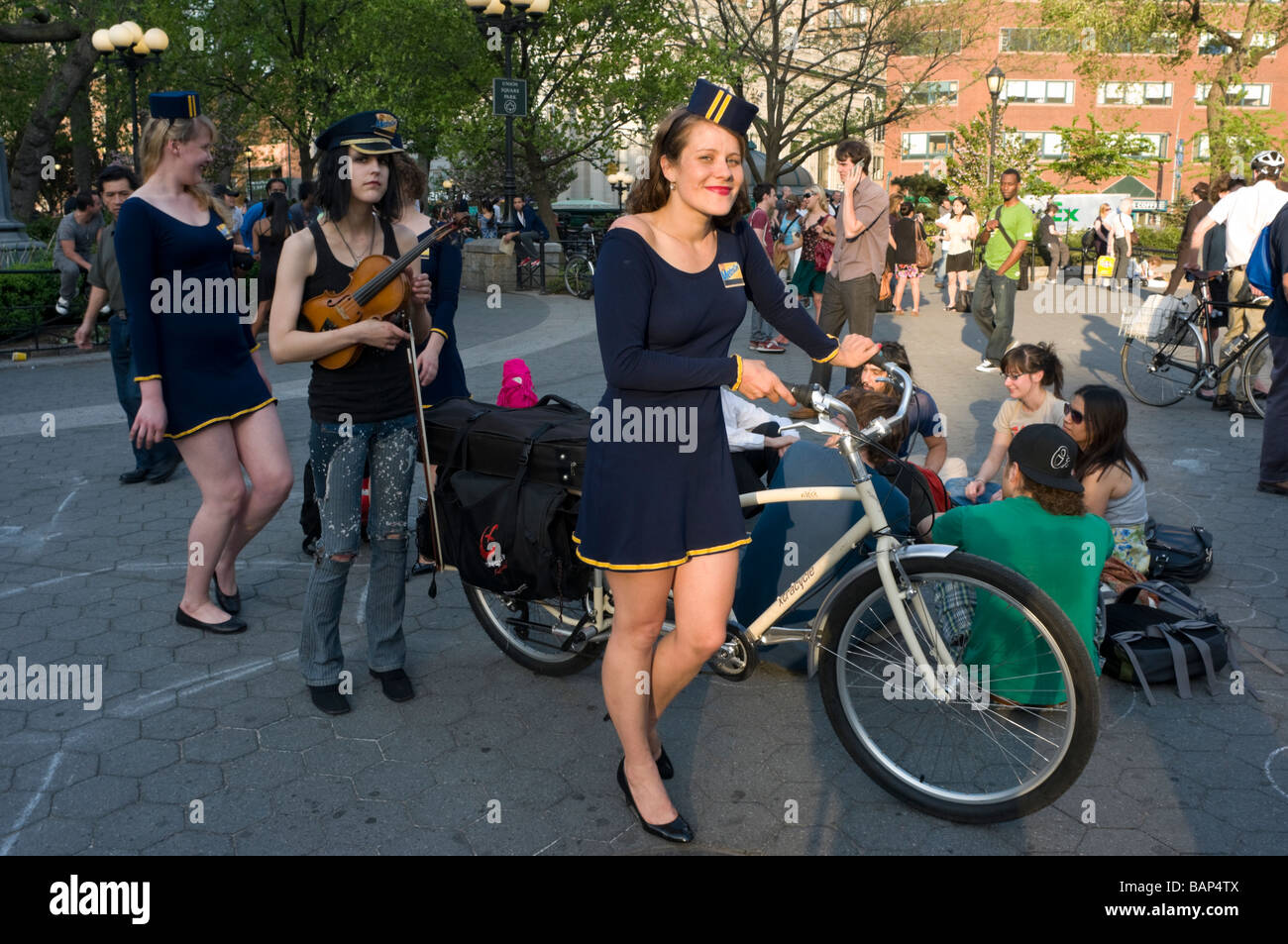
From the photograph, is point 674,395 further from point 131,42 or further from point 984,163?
point 984,163

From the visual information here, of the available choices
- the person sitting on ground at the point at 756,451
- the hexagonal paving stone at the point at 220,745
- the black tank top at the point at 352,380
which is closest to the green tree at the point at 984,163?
the person sitting on ground at the point at 756,451

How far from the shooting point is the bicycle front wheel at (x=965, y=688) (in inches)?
122

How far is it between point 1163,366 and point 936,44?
26.0 m

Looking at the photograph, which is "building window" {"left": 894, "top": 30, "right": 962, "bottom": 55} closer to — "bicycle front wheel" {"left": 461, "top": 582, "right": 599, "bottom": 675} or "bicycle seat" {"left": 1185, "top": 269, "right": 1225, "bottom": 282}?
"bicycle seat" {"left": 1185, "top": 269, "right": 1225, "bottom": 282}

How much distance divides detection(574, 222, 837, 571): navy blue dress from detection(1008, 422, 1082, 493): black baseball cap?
1.16 meters

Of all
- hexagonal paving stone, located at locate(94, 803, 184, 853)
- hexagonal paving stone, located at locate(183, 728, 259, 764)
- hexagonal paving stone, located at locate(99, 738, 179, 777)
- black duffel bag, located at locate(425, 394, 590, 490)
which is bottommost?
hexagonal paving stone, located at locate(94, 803, 184, 853)

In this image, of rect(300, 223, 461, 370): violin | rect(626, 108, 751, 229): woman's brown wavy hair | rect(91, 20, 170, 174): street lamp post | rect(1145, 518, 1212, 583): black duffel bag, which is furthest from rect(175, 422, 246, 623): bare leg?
rect(91, 20, 170, 174): street lamp post

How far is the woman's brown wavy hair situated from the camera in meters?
2.88

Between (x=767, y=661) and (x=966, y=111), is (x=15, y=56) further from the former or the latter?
(x=966, y=111)

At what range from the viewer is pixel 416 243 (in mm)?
3959

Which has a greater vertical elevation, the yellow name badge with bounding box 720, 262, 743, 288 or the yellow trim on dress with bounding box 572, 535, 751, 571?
the yellow name badge with bounding box 720, 262, 743, 288

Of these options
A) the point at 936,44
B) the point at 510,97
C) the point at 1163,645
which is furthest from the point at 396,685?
the point at 936,44

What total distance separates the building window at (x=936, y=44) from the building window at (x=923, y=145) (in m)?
35.7
